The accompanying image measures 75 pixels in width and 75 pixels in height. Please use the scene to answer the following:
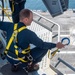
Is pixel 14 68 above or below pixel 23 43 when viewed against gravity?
below

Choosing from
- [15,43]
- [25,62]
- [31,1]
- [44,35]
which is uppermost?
[15,43]

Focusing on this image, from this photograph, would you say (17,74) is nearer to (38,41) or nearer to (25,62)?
(25,62)

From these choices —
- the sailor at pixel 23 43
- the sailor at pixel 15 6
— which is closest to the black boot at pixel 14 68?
the sailor at pixel 23 43

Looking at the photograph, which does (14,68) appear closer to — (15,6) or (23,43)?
(23,43)

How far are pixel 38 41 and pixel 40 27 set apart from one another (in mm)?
4975

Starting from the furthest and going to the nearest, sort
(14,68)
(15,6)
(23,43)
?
(15,6), (14,68), (23,43)

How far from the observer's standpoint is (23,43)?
7.47 meters

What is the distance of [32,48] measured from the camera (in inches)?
315

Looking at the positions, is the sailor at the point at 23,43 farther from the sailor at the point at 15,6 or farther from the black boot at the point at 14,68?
the sailor at the point at 15,6

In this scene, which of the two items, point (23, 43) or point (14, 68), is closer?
point (23, 43)


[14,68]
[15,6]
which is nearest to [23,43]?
[14,68]

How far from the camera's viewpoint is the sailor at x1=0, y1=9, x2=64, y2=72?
7336mm

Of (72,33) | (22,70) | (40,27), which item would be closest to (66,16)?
(72,33)

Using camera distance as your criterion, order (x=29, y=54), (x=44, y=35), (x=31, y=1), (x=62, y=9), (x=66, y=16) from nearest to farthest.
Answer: (x=29, y=54)
(x=62, y=9)
(x=44, y=35)
(x=66, y=16)
(x=31, y=1)
